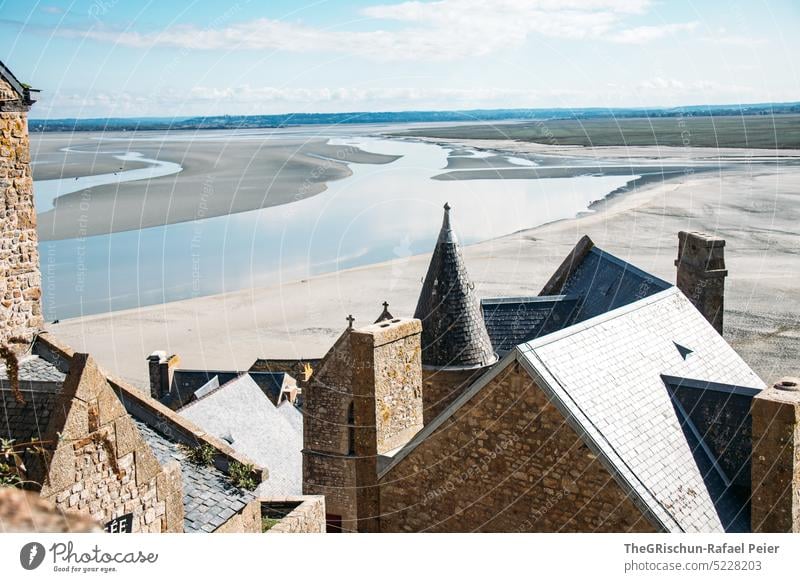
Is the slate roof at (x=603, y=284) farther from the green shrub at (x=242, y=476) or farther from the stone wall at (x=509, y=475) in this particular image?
the green shrub at (x=242, y=476)

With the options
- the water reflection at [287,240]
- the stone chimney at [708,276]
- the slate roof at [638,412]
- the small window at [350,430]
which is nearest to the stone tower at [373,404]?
the small window at [350,430]

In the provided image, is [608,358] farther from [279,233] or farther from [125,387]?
[279,233]

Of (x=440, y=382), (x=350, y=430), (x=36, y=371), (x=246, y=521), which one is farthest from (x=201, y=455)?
(x=440, y=382)

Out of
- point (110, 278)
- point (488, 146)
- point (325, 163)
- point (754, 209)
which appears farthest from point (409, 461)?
point (488, 146)

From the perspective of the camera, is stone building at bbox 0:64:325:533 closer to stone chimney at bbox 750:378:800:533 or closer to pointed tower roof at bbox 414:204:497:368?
stone chimney at bbox 750:378:800:533

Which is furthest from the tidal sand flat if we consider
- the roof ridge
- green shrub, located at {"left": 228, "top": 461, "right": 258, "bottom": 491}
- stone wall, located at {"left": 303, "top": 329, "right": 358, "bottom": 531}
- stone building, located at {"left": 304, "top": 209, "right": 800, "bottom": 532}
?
green shrub, located at {"left": 228, "top": 461, "right": 258, "bottom": 491}

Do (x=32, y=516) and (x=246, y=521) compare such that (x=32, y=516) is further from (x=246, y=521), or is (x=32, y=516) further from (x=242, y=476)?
(x=242, y=476)
